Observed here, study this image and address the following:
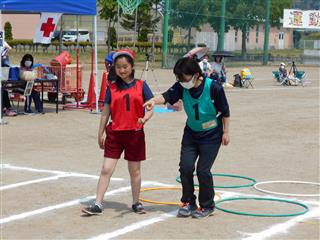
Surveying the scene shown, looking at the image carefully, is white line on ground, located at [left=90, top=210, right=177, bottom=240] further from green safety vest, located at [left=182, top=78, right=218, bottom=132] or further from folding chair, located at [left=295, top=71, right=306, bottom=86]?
folding chair, located at [left=295, top=71, right=306, bottom=86]

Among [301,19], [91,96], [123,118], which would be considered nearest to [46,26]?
[91,96]

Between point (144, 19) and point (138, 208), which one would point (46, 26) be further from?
point (144, 19)

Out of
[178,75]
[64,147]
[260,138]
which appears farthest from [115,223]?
[260,138]

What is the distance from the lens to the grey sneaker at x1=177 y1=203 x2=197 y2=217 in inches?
277

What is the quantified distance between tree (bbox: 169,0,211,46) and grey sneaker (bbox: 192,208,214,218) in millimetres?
37028

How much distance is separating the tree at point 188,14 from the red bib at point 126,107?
1453 inches

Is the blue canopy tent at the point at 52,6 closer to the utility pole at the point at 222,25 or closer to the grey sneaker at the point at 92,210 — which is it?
the grey sneaker at the point at 92,210

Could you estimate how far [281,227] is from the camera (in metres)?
6.78

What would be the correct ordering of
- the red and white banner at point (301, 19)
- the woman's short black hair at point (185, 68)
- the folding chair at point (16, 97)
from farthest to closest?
the red and white banner at point (301, 19) → the folding chair at point (16, 97) → the woman's short black hair at point (185, 68)

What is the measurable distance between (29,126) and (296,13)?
152 ft

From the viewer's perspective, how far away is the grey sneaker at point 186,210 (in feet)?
23.1

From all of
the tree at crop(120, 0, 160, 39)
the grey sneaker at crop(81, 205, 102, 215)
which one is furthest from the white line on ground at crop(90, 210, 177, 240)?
the tree at crop(120, 0, 160, 39)

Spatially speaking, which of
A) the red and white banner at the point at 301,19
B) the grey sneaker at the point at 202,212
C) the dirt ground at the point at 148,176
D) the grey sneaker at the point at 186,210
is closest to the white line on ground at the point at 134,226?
the dirt ground at the point at 148,176

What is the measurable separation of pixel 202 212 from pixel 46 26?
11.1 meters
